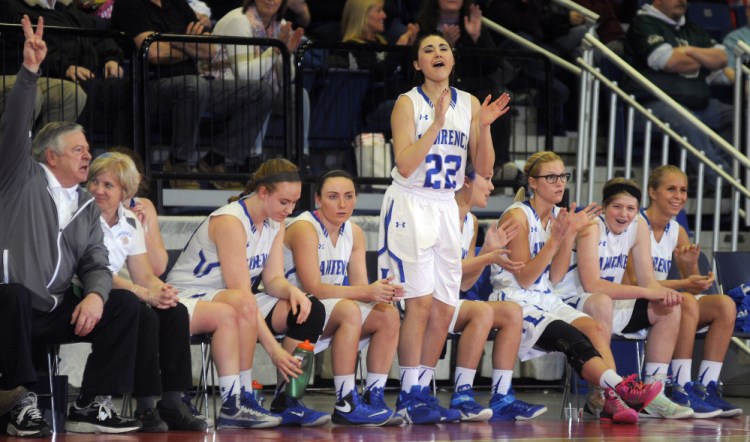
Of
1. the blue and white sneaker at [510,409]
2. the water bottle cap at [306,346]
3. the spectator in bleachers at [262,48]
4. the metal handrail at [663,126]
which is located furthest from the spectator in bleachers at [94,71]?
the metal handrail at [663,126]

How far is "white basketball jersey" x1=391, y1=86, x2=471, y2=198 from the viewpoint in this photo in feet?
19.7

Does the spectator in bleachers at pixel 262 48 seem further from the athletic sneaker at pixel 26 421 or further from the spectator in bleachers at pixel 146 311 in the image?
the athletic sneaker at pixel 26 421

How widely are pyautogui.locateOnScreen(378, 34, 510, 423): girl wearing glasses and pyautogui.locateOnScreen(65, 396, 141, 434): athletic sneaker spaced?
4.58 feet

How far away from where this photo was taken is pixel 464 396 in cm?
620

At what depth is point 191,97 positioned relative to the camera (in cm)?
776

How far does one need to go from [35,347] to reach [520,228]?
2.58 meters

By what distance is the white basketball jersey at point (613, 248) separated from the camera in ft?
23.0

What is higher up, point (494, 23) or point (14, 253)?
point (494, 23)

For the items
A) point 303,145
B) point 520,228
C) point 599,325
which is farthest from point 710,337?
point 303,145

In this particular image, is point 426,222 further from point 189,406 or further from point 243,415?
point 189,406

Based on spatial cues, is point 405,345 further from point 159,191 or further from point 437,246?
point 159,191

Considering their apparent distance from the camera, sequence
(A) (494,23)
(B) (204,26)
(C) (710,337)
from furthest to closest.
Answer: (A) (494,23) → (B) (204,26) → (C) (710,337)

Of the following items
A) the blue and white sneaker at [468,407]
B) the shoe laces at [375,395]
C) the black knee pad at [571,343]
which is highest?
the black knee pad at [571,343]

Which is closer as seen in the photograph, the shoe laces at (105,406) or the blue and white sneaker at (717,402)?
the shoe laces at (105,406)
